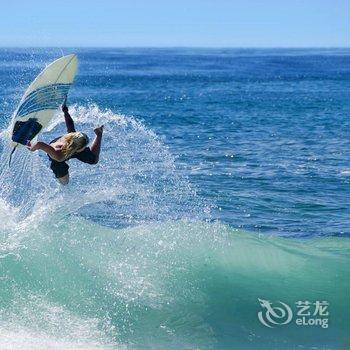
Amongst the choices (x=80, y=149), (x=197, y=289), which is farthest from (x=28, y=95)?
(x=197, y=289)

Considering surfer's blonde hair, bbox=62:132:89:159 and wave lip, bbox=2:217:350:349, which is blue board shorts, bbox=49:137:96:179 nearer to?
surfer's blonde hair, bbox=62:132:89:159

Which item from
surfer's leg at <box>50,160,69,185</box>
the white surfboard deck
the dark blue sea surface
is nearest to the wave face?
the white surfboard deck

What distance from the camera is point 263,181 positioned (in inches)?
1013

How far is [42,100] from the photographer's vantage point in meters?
14.4

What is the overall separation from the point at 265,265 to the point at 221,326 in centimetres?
283

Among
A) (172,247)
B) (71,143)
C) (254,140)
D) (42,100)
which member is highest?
(42,100)

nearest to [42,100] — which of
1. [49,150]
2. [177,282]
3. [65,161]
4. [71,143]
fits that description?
[65,161]

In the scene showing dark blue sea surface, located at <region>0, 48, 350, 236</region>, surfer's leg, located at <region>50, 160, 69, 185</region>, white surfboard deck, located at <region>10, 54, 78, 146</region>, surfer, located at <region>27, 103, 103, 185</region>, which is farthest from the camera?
dark blue sea surface, located at <region>0, 48, 350, 236</region>

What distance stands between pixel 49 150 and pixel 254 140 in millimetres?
23666

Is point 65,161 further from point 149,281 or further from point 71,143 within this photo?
point 149,281

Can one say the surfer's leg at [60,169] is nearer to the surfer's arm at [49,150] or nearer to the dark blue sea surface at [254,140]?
the surfer's arm at [49,150]

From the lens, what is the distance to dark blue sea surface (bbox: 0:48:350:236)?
72.2 ft

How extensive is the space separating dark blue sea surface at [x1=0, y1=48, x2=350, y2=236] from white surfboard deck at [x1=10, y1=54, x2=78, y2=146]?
0.94 metres

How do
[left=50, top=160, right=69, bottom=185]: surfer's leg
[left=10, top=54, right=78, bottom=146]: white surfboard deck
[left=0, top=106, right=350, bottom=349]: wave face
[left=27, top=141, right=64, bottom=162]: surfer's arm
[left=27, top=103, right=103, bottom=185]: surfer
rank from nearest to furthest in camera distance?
[left=27, top=141, right=64, bottom=162]: surfer's arm → [left=0, top=106, right=350, bottom=349]: wave face → [left=27, top=103, right=103, bottom=185]: surfer → [left=50, top=160, right=69, bottom=185]: surfer's leg → [left=10, top=54, right=78, bottom=146]: white surfboard deck
